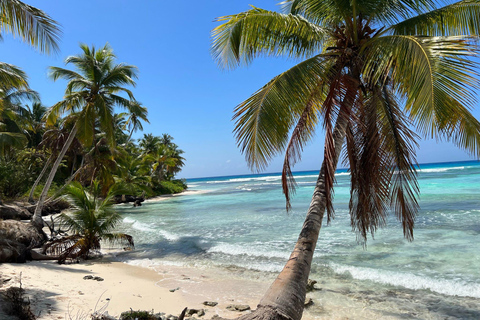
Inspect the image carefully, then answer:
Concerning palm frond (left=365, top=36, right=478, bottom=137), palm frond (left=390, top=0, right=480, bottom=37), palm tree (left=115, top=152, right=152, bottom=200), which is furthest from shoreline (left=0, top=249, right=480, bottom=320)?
palm tree (left=115, top=152, right=152, bottom=200)

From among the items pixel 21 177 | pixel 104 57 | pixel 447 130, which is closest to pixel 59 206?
pixel 21 177

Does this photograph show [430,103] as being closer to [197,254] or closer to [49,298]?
[49,298]

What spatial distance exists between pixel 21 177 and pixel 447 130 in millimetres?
23776

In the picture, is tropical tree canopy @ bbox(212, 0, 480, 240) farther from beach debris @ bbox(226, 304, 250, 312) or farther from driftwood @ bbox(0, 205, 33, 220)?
driftwood @ bbox(0, 205, 33, 220)

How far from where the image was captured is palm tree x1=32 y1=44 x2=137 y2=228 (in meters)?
13.3

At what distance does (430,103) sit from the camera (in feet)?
9.39

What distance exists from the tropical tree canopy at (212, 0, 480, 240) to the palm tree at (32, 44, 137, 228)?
34.5ft

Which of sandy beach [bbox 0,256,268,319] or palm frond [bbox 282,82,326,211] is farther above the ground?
palm frond [bbox 282,82,326,211]

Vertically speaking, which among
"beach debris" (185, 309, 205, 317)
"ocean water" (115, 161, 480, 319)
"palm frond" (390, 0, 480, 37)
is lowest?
"ocean water" (115, 161, 480, 319)

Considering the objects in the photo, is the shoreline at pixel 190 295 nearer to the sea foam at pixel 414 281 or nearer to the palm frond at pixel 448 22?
the sea foam at pixel 414 281

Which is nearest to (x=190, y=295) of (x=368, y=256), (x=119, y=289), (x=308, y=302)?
(x=119, y=289)

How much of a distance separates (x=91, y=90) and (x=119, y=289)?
1074 centimetres

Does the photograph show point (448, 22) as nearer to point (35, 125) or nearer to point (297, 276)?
point (297, 276)

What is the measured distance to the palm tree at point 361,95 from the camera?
3.03 metres
